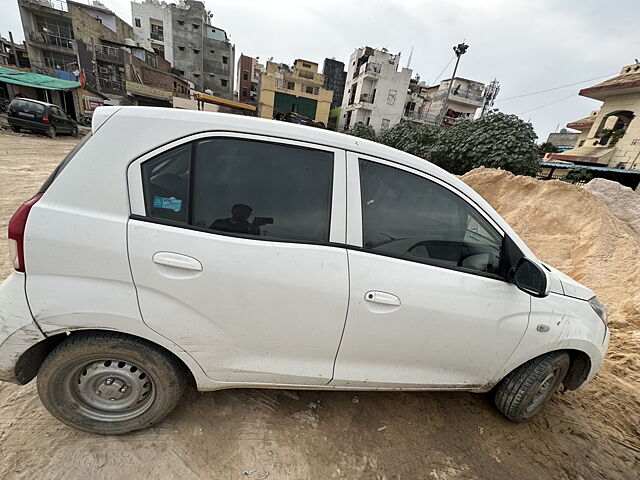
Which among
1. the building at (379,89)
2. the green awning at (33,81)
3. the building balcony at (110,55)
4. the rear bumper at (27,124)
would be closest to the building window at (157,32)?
the building balcony at (110,55)

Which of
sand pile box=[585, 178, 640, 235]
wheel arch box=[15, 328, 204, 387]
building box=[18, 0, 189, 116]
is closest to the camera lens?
wheel arch box=[15, 328, 204, 387]

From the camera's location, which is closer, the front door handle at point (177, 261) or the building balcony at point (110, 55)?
the front door handle at point (177, 261)

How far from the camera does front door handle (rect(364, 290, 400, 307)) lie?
4.92 ft

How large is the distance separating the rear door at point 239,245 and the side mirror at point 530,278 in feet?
3.44

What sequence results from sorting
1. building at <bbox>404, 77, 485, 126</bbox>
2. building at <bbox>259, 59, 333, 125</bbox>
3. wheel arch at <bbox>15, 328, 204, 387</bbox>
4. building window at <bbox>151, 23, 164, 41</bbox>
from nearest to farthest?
wheel arch at <bbox>15, 328, 204, 387</bbox> < building at <bbox>259, 59, 333, 125</bbox> < building at <bbox>404, 77, 485, 126</bbox> < building window at <bbox>151, 23, 164, 41</bbox>

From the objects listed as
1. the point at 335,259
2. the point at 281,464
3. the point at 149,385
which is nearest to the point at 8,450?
the point at 149,385

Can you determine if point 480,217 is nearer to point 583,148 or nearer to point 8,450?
point 8,450

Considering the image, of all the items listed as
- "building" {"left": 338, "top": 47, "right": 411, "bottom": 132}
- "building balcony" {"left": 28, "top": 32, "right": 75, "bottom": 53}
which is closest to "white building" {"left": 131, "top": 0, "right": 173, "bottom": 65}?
"building balcony" {"left": 28, "top": 32, "right": 75, "bottom": 53}

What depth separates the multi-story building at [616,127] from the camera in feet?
45.0

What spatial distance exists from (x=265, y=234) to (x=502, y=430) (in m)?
2.31

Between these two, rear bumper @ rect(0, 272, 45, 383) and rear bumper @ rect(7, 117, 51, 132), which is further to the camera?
rear bumper @ rect(7, 117, 51, 132)

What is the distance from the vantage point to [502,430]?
211 centimetres

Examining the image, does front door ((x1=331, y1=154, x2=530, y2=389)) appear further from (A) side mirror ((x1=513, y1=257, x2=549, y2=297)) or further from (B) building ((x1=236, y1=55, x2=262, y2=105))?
(B) building ((x1=236, y1=55, x2=262, y2=105))

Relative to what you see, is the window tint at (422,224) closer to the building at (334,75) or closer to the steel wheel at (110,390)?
the steel wheel at (110,390)
